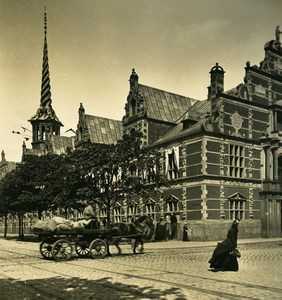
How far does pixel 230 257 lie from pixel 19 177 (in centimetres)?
2772

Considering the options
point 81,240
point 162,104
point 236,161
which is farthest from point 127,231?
point 162,104

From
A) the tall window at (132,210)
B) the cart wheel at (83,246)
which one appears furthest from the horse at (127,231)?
the tall window at (132,210)

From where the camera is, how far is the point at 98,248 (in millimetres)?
17422

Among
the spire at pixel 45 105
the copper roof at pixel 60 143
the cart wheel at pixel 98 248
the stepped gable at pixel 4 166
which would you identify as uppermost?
the spire at pixel 45 105

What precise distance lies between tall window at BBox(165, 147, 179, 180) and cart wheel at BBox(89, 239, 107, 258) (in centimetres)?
1700

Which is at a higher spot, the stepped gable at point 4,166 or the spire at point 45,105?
the spire at point 45,105

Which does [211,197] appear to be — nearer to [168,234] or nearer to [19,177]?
[168,234]

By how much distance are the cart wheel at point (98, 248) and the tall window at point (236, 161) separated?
1758 centimetres

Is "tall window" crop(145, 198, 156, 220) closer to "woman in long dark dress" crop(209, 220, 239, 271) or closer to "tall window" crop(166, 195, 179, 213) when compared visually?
"tall window" crop(166, 195, 179, 213)

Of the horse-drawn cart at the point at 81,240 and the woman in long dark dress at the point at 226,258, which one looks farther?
the horse-drawn cart at the point at 81,240

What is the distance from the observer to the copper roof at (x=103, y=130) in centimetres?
4741

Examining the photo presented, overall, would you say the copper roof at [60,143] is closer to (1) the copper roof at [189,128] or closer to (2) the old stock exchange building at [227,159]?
(2) the old stock exchange building at [227,159]

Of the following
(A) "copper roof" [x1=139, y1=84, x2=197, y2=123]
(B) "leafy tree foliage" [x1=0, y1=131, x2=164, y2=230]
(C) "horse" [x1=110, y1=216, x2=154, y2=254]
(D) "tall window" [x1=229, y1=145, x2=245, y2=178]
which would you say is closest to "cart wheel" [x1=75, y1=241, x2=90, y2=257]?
(C) "horse" [x1=110, y1=216, x2=154, y2=254]

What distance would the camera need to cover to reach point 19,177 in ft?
122
